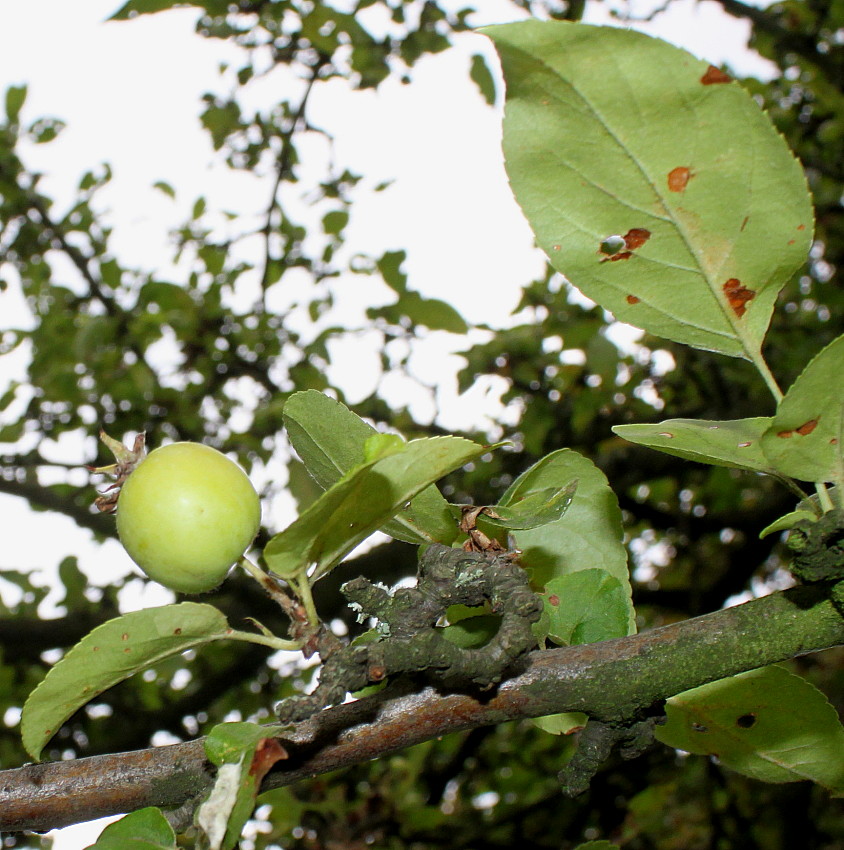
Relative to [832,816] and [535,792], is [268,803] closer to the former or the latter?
[535,792]

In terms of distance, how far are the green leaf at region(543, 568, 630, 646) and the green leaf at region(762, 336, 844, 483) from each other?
239 millimetres

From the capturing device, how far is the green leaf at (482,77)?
2.86m

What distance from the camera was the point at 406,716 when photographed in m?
0.72

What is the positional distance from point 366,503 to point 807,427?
1.09 ft

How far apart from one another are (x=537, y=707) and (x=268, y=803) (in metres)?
2.12

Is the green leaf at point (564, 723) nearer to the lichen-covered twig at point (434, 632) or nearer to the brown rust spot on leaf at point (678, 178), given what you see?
the lichen-covered twig at point (434, 632)

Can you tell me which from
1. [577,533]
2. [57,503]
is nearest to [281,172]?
[57,503]

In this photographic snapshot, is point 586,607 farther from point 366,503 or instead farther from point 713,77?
point 713,77

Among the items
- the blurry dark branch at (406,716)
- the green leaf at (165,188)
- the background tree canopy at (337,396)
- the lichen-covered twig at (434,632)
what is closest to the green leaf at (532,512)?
the lichen-covered twig at (434,632)

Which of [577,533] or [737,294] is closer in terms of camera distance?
[737,294]

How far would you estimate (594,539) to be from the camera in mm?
866

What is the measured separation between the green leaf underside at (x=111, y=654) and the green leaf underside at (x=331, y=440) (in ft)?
0.50

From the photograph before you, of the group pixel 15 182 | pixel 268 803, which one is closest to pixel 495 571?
pixel 268 803

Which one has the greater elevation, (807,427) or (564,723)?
(807,427)
